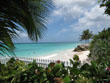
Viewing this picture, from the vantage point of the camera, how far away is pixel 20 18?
1.79 metres

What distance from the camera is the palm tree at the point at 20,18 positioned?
5.43 ft

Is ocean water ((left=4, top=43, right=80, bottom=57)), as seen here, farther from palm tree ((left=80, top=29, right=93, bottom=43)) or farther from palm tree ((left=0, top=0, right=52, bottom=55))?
palm tree ((left=80, top=29, right=93, bottom=43))

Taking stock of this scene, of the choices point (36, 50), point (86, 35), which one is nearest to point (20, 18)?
point (36, 50)

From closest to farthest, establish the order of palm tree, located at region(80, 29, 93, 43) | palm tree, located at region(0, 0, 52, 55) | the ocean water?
palm tree, located at region(0, 0, 52, 55), the ocean water, palm tree, located at region(80, 29, 93, 43)

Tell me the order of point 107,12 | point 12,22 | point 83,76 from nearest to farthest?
point 12,22 < point 83,76 < point 107,12

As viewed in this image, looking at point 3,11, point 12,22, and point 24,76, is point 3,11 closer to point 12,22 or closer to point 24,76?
point 12,22

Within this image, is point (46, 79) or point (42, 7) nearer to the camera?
point (42, 7)

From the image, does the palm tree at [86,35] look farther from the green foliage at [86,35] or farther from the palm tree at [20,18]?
the palm tree at [20,18]

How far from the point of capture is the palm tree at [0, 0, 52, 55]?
1.65 m

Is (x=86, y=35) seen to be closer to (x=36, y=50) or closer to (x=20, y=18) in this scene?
(x=36, y=50)

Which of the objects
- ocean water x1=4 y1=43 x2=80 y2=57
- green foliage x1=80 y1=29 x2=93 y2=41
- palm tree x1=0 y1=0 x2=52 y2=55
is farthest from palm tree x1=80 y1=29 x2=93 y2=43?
palm tree x1=0 y1=0 x2=52 y2=55

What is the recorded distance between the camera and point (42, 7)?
1.81 meters

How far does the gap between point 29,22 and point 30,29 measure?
13 cm

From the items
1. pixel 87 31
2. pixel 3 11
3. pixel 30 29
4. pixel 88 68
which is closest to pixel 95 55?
pixel 88 68
